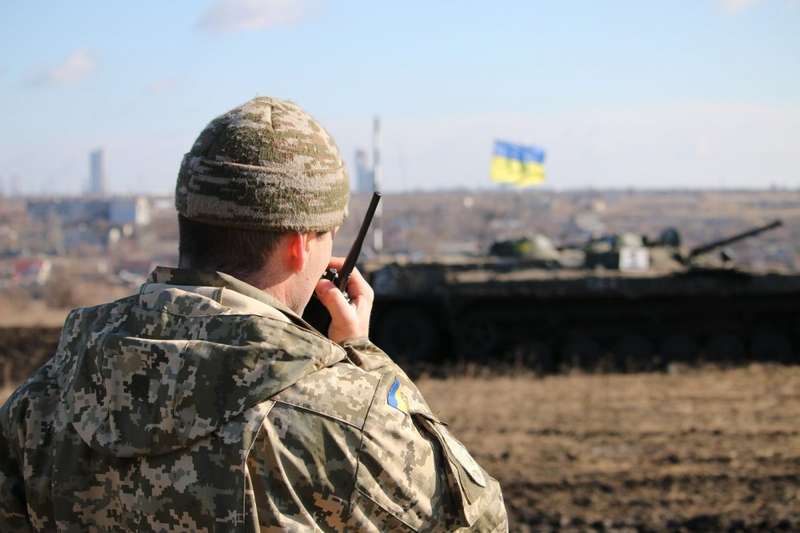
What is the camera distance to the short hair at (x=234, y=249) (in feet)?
6.03

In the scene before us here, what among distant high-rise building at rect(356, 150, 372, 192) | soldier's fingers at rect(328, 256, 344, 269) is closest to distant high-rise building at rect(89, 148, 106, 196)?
distant high-rise building at rect(356, 150, 372, 192)

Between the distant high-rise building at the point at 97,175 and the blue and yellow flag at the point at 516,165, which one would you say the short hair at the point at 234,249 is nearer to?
the blue and yellow flag at the point at 516,165

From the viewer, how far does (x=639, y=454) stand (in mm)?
8406

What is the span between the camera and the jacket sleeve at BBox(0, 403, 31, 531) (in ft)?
6.20

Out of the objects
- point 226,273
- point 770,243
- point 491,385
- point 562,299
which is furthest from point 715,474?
point 770,243

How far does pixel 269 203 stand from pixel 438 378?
12.0 m

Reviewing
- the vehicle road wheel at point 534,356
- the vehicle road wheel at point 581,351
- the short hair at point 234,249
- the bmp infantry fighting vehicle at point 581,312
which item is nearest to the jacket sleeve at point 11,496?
the short hair at point 234,249

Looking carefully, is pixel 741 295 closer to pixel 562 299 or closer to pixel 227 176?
pixel 562 299

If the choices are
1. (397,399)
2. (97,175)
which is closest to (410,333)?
(397,399)

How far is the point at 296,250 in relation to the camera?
6.08 feet

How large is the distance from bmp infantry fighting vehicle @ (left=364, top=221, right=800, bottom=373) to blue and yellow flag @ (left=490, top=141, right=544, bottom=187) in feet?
20.8

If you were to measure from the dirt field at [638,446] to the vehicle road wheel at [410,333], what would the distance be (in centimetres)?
169

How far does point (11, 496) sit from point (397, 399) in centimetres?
75

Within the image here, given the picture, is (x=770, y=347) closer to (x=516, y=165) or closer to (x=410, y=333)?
(x=410, y=333)
